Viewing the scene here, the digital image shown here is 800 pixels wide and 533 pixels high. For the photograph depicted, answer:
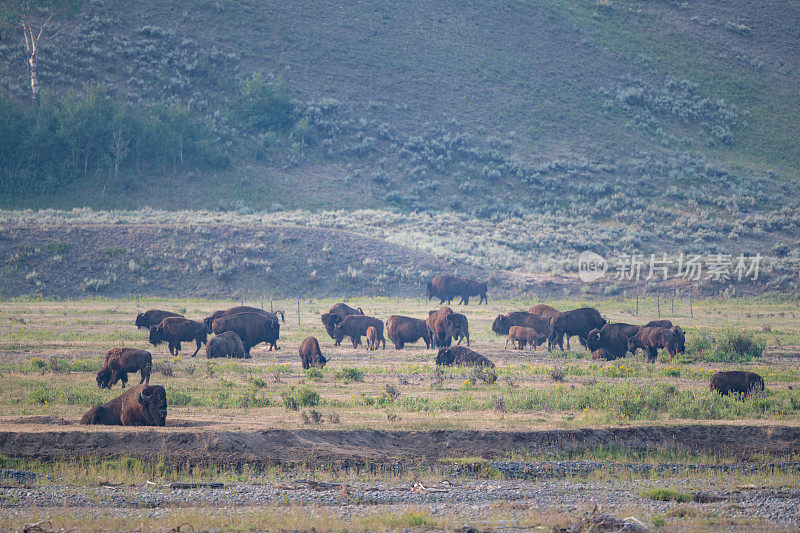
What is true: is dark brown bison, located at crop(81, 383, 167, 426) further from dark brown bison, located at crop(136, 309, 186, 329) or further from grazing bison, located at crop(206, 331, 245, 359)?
dark brown bison, located at crop(136, 309, 186, 329)

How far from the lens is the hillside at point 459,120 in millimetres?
66125

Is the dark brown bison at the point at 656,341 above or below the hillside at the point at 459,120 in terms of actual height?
below

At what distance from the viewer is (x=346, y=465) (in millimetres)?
14477

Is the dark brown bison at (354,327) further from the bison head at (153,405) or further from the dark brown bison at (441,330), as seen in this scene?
the bison head at (153,405)

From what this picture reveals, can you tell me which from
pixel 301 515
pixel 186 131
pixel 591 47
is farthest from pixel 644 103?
pixel 301 515

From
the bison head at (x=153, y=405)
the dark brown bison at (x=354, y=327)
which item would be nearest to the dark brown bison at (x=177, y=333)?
the dark brown bison at (x=354, y=327)

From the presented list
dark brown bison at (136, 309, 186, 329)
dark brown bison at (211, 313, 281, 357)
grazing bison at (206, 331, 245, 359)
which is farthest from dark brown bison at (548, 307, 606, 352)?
dark brown bison at (136, 309, 186, 329)

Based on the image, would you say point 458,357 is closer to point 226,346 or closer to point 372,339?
point 372,339

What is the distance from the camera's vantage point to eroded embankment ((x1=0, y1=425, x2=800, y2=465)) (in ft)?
47.4

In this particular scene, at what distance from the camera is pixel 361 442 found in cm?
1521

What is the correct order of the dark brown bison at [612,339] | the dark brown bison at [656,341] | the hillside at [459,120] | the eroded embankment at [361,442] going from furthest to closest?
the hillside at [459,120]
the dark brown bison at [612,339]
the dark brown bison at [656,341]
the eroded embankment at [361,442]

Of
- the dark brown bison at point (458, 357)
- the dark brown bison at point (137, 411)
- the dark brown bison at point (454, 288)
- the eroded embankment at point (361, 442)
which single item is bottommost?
the eroded embankment at point (361, 442)

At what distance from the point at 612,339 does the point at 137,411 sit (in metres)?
15.9

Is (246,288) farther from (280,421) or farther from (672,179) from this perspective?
(672,179)
